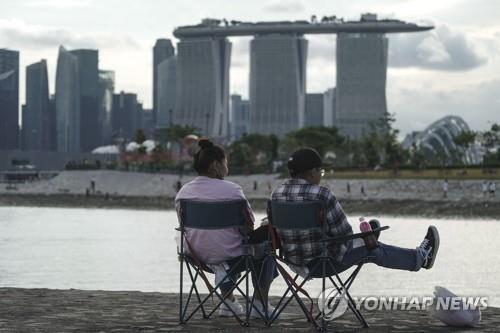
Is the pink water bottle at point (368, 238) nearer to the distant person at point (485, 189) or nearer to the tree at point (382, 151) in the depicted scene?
the distant person at point (485, 189)

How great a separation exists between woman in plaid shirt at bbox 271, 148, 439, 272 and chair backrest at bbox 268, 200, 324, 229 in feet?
0.15

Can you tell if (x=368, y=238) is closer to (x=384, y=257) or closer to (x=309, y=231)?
(x=384, y=257)

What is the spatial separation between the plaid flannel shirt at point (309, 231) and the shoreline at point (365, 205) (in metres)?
56.3

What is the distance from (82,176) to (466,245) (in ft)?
302

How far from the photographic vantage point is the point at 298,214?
28.9 ft

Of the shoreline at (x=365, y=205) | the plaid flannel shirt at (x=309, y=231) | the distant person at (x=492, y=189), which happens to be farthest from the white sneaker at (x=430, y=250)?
the distant person at (x=492, y=189)

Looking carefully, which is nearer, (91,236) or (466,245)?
(466,245)

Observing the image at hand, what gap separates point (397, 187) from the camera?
8112 centimetres

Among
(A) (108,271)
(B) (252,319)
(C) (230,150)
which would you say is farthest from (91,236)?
(C) (230,150)

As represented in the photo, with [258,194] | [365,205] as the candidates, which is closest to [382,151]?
[258,194]

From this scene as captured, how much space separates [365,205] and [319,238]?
66.4 m

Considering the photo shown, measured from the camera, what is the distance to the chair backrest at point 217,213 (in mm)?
9203

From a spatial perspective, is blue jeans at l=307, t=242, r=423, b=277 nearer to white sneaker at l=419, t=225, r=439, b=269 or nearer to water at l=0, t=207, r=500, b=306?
white sneaker at l=419, t=225, r=439, b=269

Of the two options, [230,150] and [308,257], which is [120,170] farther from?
[308,257]
